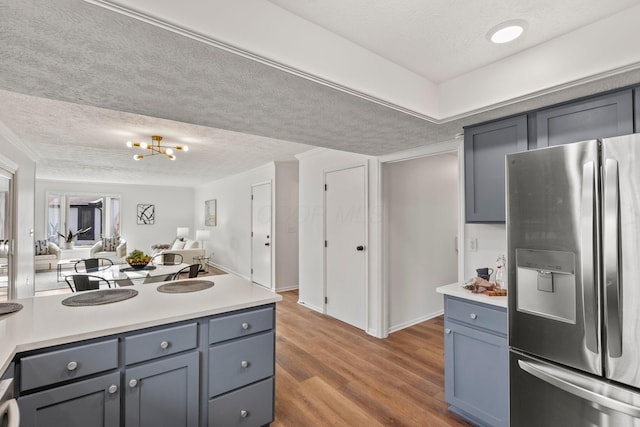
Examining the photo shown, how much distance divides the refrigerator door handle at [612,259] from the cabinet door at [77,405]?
7.43ft

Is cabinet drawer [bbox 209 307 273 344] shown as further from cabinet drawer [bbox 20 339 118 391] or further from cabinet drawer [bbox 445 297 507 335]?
cabinet drawer [bbox 445 297 507 335]

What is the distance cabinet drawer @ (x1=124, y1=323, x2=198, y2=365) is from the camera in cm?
147

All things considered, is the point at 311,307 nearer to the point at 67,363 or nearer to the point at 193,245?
the point at 67,363

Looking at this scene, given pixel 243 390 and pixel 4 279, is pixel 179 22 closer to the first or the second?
pixel 243 390

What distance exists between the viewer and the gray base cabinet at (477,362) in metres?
1.83

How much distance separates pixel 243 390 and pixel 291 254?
3932 millimetres

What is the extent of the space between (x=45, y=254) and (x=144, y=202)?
2.70m

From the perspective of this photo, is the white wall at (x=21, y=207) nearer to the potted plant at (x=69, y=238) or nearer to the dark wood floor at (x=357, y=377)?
the dark wood floor at (x=357, y=377)

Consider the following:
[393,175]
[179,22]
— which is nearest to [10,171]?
[179,22]

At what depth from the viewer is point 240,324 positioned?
5.89ft

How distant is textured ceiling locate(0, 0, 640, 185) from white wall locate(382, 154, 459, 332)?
31.9 inches

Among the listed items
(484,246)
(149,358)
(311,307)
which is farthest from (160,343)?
(311,307)

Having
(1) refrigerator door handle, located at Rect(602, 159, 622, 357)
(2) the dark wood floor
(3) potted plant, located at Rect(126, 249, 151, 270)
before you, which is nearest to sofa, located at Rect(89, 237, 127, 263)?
(3) potted plant, located at Rect(126, 249, 151, 270)

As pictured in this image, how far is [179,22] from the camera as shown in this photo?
118 centimetres
